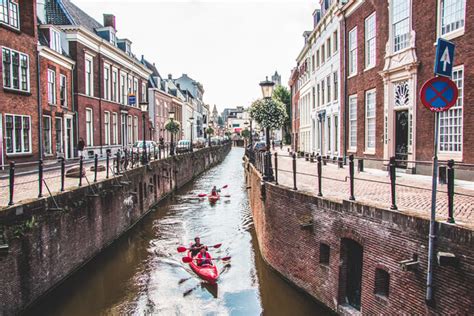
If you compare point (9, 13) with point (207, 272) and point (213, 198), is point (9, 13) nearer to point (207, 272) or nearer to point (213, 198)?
point (213, 198)

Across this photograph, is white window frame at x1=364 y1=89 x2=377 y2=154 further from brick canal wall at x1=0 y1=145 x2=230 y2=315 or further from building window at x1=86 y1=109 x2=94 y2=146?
building window at x1=86 y1=109 x2=94 y2=146

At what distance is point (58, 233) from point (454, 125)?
40.7ft

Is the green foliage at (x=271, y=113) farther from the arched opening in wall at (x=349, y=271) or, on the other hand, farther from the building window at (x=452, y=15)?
the arched opening in wall at (x=349, y=271)

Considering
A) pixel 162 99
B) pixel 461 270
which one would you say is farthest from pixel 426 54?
pixel 162 99

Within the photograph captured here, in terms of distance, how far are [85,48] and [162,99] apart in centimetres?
2861

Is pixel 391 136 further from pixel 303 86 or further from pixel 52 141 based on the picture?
pixel 303 86

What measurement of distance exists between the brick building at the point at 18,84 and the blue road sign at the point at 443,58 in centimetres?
2014

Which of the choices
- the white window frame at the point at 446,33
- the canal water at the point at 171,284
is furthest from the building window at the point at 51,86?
the white window frame at the point at 446,33

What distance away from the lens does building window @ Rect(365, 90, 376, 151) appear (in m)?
19.6

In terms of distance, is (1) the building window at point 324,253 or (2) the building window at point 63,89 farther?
(2) the building window at point 63,89

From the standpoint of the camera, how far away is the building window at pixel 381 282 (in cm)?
783

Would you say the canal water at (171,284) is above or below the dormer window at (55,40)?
below

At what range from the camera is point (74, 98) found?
101 ft

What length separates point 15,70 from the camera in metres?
21.4
